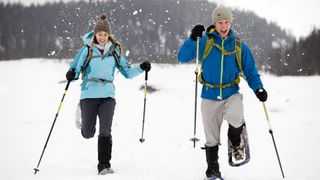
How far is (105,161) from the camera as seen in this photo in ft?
15.9

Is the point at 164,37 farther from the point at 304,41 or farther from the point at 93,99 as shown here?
the point at 93,99

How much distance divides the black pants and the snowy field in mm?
646

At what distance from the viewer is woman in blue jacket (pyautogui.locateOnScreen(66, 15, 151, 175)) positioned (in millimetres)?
4957

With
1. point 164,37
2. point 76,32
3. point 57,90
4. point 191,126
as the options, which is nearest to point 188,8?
point 164,37

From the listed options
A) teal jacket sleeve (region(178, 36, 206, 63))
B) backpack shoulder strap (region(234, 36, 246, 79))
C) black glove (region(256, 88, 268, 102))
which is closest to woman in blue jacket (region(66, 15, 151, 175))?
teal jacket sleeve (region(178, 36, 206, 63))

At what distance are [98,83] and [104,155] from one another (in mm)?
1112

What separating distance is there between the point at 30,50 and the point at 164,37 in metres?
29.5

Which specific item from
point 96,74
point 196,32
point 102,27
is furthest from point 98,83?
point 196,32

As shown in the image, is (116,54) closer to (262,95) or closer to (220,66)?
(220,66)

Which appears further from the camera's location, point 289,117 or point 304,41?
point 304,41

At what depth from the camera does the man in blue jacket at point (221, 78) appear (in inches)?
174

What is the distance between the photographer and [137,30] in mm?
62719

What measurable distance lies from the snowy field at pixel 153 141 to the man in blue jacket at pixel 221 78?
0.56 m

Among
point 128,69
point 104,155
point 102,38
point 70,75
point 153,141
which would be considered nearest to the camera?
point 104,155
